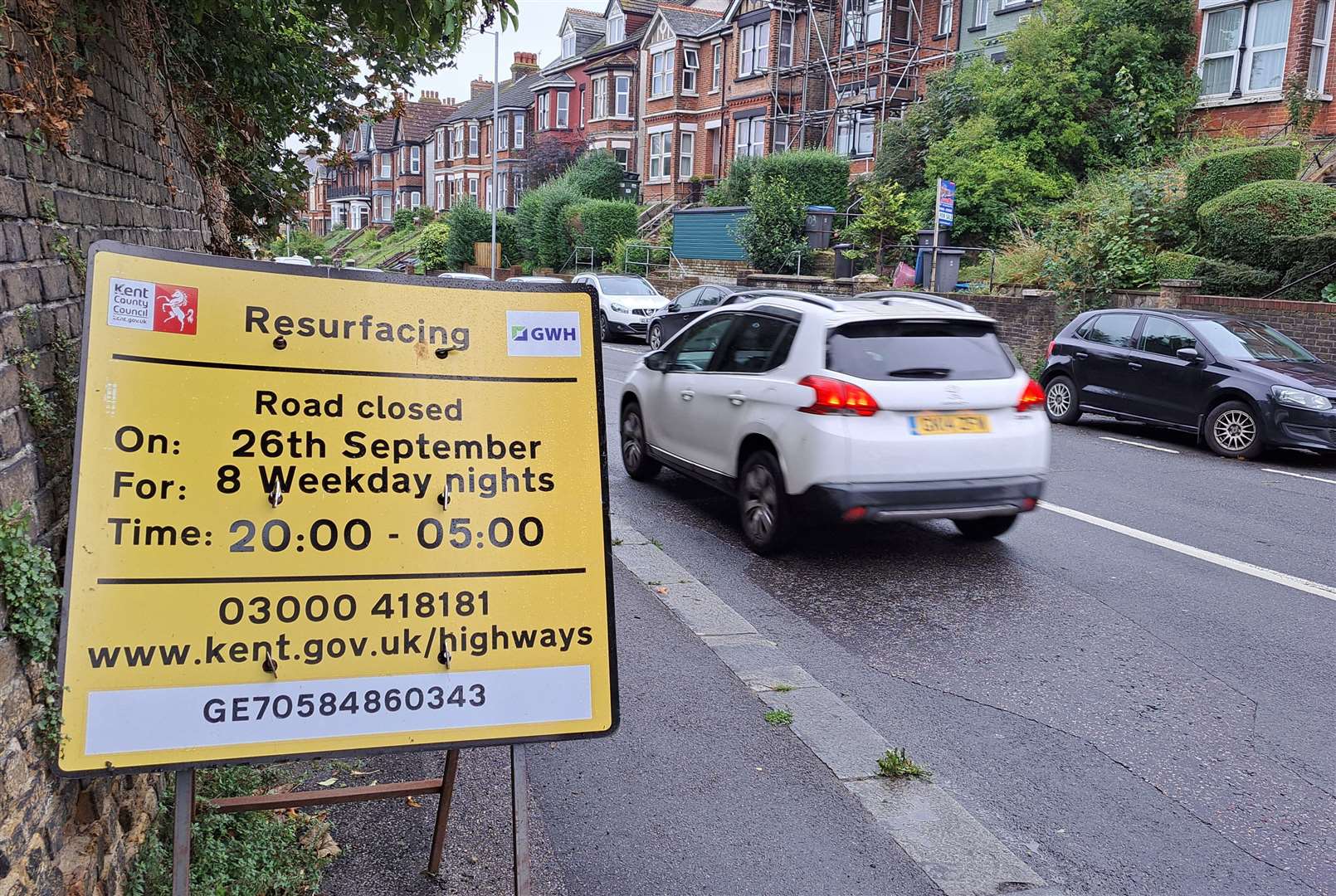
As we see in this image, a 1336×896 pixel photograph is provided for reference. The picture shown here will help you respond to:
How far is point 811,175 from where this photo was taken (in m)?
33.1

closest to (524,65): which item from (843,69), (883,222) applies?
(843,69)

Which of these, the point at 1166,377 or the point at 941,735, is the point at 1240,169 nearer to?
the point at 1166,377

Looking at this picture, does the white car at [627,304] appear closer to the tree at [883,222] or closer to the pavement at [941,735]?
the tree at [883,222]

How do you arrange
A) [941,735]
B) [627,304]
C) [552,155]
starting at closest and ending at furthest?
1. [941,735]
2. [627,304]
3. [552,155]

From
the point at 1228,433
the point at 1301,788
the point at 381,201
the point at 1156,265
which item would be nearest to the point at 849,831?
the point at 1301,788

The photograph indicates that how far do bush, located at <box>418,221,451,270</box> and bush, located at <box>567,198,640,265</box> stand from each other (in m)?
15.3

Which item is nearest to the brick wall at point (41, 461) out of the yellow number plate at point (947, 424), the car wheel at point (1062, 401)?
the yellow number plate at point (947, 424)

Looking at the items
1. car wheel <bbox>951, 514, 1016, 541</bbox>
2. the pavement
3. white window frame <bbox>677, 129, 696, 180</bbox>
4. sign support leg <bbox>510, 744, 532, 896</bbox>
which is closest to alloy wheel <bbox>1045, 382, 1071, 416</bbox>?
the pavement

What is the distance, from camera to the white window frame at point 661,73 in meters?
46.8

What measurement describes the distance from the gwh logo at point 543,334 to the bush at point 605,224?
39419 mm

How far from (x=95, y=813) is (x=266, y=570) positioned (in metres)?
0.71

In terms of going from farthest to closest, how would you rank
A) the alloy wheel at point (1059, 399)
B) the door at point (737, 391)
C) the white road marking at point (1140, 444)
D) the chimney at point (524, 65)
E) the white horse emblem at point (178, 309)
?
the chimney at point (524, 65)
the alloy wheel at point (1059, 399)
the white road marking at point (1140, 444)
the door at point (737, 391)
the white horse emblem at point (178, 309)

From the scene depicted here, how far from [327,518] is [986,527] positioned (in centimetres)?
596

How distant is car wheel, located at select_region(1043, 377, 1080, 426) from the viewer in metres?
14.5
